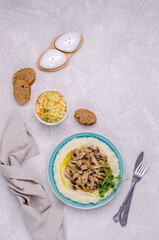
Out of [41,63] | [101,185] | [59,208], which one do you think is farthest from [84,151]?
[41,63]

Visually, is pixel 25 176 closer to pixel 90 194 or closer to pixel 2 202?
pixel 2 202

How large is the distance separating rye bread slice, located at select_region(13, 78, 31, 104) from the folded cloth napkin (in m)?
0.23

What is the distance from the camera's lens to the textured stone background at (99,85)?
2.65 meters

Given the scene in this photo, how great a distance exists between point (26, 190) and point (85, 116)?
80 centimetres

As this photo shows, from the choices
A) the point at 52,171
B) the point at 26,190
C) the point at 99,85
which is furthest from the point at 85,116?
the point at 26,190

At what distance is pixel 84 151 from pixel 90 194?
1.20ft

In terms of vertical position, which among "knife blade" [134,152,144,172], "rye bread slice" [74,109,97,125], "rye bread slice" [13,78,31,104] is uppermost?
"rye bread slice" [13,78,31,104]

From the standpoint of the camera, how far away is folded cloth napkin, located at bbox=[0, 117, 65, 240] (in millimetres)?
2518

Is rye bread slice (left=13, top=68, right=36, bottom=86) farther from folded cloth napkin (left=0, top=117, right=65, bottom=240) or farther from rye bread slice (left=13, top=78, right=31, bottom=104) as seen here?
folded cloth napkin (left=0, top=117, right=65, bottom=240)

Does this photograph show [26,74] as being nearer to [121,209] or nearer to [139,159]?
[139,159]

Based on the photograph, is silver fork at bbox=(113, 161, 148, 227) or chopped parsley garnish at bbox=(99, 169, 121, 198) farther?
silver fork at bbox=(113, 161, 148, 227)

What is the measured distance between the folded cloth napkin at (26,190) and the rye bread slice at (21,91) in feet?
0.74

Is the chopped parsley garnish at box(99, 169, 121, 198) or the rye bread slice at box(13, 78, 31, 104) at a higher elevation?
the rye bread slice at box(13, 78, 31, 104)

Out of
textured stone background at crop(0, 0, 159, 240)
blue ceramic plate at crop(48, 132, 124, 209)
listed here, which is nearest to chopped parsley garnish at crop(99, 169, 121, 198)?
blue ceramic plate at crop(48, 132, 124, 209)
